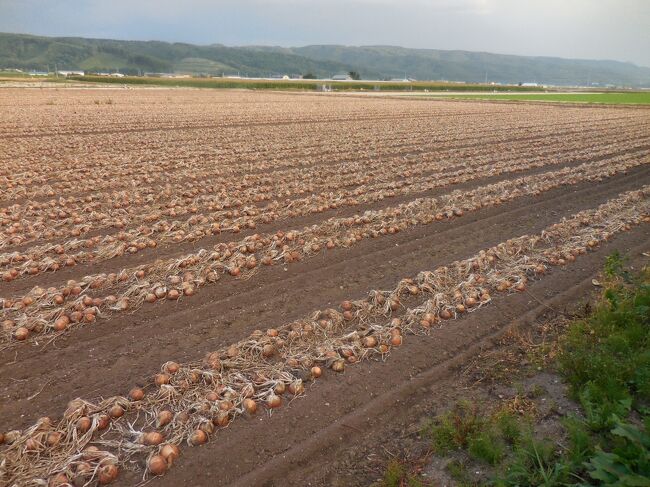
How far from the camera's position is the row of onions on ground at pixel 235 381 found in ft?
12.8

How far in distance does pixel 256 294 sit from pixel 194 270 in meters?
1.22

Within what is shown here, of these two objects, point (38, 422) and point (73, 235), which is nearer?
point (38, 422)

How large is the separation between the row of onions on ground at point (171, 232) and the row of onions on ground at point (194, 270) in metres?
0.89

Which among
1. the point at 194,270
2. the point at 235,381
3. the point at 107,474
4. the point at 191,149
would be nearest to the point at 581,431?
the point at 235,381

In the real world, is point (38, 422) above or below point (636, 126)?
below

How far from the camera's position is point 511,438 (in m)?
4.14

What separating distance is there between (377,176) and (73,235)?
820 centimetres

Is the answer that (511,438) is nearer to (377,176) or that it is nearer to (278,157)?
(377,176)

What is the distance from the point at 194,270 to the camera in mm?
7301

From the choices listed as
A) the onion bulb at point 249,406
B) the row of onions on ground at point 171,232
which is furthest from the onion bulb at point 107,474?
the row of onions on ground at point 171,232

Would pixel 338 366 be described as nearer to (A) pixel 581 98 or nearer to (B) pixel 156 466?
(B) pixel 156 466

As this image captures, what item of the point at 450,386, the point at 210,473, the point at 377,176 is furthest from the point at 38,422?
the point at 377,176

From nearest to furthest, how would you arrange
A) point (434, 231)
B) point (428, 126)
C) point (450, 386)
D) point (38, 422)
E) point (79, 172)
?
point (38, 422)
point (450, 386)
point (434, 231)
point (79, 172)
point (428, 126)

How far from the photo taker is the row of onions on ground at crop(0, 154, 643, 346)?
19.6ft
